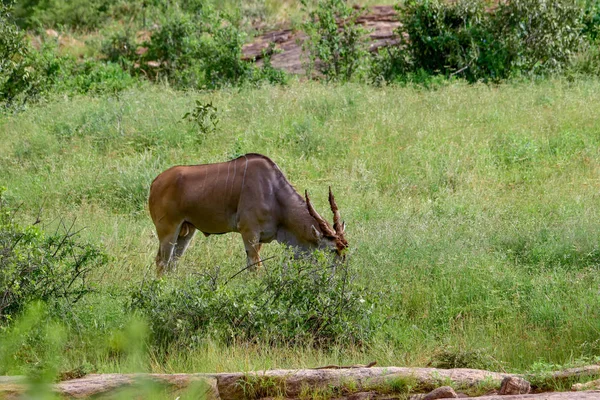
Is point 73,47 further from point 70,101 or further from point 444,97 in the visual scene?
point 444,97

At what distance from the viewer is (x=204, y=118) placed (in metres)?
14.7

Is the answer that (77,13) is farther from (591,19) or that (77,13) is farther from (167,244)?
(167,244)

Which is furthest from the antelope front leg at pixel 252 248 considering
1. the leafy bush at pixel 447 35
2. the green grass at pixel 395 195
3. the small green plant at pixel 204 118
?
the leafy bush at pixel 447 35

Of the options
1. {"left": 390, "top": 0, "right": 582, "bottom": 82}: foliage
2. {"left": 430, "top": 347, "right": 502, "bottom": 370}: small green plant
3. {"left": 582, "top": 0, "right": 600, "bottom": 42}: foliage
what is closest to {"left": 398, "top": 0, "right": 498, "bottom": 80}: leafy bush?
{"left": 390, "top": 0, "right": 582, "bottom": 82}: foliage

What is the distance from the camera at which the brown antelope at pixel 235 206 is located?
30.9 feet

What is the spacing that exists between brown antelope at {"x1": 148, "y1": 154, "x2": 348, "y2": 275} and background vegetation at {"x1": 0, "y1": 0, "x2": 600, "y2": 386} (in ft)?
1.12

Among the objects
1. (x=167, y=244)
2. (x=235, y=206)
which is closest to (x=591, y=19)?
(x=235, y=206)

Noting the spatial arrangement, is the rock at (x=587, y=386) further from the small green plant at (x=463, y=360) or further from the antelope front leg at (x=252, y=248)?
the antelope front leg at (x=252, y=248)

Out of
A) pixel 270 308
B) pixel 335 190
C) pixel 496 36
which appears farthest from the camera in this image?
pixel 496 36

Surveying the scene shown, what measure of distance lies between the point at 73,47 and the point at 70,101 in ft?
27.9

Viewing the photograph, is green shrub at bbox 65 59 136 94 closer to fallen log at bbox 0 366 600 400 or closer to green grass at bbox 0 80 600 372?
green grass at bbox 0 80 600 372

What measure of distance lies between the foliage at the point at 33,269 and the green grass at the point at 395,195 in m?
0.25

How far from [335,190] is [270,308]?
16.8 feet

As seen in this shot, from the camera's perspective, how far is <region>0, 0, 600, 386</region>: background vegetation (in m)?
7.33
